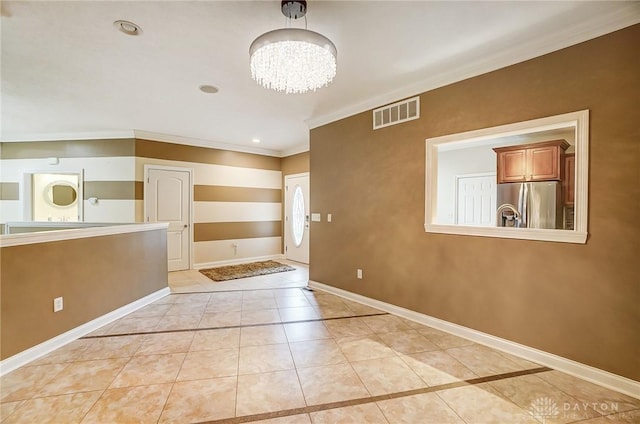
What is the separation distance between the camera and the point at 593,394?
2.02 metres

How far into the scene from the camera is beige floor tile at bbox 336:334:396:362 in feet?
8.29

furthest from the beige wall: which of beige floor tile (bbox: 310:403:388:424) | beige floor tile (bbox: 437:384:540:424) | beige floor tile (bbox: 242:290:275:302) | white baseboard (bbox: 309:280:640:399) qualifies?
beige floor tile (bbox: 310:403:388:424)

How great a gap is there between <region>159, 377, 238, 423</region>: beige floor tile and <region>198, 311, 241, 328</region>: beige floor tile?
1.07 meters

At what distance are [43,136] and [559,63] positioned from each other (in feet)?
26.2

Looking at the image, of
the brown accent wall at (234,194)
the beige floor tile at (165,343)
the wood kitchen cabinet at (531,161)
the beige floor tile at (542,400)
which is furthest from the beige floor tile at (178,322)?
the wood kitchen cabinet at (531,161)

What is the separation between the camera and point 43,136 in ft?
18.1

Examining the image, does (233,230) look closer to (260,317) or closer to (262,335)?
(260,317)

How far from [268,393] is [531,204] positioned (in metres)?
4.50

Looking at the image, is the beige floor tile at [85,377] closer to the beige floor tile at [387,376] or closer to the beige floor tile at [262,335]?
the beige floor tile at [262,335]

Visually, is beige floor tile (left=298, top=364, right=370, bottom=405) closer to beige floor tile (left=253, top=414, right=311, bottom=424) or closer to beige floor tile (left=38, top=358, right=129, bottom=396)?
beige floor tile (left=253, top=414, right=311, bottom=424)

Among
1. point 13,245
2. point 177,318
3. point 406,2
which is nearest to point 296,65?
point 406,2

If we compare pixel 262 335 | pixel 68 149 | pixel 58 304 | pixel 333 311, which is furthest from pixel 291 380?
pixel 68 149

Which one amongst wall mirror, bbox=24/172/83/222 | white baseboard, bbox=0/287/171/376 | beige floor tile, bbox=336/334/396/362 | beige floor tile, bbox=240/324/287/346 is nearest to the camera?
white baseboard, bbox=0/287/171/376

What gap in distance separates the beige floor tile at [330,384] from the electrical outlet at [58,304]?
7.88ft
